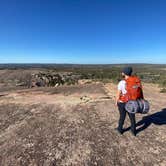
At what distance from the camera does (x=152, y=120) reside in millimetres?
5250

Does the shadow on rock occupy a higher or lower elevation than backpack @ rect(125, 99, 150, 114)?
lower

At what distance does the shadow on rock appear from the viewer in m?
4.83

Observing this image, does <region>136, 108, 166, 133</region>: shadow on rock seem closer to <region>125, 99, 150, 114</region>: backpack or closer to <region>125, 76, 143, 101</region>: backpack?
<region>125, 99, 150, 114</region>: backpack

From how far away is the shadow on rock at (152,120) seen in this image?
15.9 ft

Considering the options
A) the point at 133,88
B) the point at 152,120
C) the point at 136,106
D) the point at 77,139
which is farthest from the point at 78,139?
the point at 152,120

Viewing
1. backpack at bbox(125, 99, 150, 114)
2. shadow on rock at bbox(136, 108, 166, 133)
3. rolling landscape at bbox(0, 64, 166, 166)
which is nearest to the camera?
rolling landscape at bbox(0, 64, 166, 166)

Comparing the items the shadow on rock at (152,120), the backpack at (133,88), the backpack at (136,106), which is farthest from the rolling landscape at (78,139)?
the backpack at (133,88)

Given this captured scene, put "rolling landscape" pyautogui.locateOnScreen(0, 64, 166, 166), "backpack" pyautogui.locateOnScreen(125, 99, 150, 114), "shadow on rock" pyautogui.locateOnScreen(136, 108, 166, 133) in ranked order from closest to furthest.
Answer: "rolling landscape" pyautogui.locateOnScreen(0, 64, 166, 166) → "backpack" pyautogui.locateOnScreen(125, 99, 150, 114) → "shadow on rock" pyautogui.locateOnScreen(136, 108, 166, 133)

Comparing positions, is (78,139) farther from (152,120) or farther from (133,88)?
(152,120)

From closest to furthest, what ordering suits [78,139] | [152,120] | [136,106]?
[136,106] < [78,139] < [152,120]

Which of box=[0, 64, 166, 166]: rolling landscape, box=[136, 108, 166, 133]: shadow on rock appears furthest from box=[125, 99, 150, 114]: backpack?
box=[136, 108, 166, 133]: shadow on rock

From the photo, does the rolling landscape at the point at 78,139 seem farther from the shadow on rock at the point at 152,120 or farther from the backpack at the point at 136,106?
the backpack at the point at 136,106

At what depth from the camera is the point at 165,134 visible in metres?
4.19

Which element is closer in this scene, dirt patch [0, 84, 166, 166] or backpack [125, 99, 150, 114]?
dirt patch [0, 84, 166, 166]
